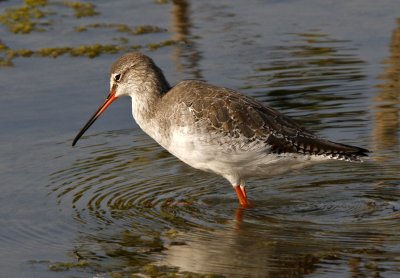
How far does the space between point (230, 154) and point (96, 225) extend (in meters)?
1.33

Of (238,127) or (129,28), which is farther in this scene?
(129,28)

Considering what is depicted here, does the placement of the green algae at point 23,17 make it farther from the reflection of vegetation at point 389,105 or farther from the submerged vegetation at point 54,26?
the reflection of vegetation at point 389,105

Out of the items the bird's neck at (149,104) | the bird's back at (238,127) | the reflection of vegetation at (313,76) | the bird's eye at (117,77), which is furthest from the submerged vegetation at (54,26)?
the bird's back at (238,127)

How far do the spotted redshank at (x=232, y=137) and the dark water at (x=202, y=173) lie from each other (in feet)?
1.41

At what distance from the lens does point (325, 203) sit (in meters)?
9.21

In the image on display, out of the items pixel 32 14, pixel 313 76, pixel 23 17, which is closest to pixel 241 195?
pixel 313 76

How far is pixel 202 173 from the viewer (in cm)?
1027

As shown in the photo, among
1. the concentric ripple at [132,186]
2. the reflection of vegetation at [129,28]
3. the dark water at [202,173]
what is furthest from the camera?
the reflection of vegetation at [129,28]

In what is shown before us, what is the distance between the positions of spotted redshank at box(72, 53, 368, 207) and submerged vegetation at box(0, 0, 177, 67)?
4.22 m

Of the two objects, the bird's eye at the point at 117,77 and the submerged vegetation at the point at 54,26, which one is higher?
the bird's eye at the point at 117,77

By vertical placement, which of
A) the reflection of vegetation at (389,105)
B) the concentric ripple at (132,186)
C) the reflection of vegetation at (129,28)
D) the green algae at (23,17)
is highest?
the green algae at (23,17)

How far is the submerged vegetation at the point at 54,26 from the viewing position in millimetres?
13266

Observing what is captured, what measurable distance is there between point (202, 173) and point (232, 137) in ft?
4.82

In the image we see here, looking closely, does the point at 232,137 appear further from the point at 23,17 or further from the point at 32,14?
the point at 32,14
